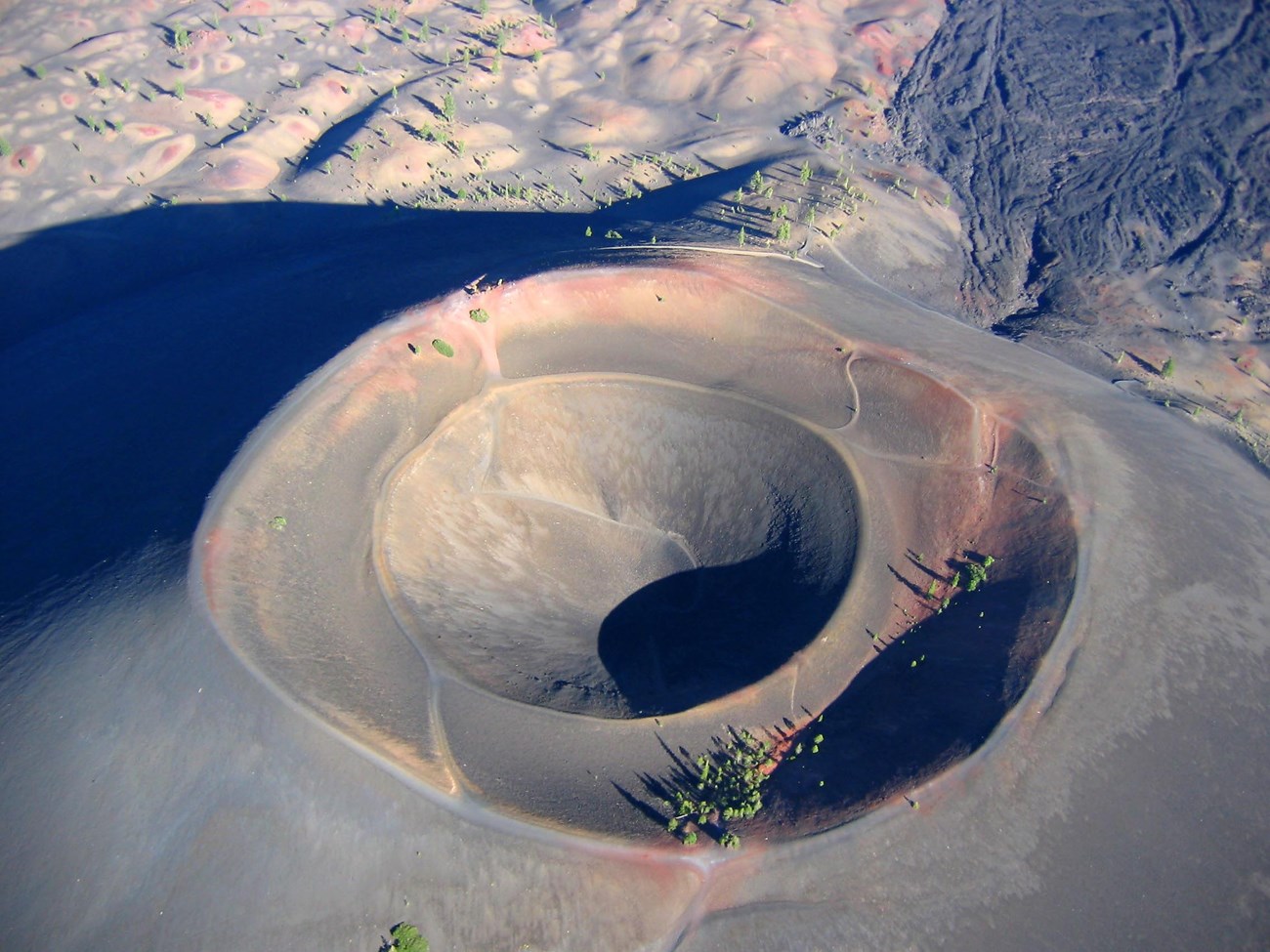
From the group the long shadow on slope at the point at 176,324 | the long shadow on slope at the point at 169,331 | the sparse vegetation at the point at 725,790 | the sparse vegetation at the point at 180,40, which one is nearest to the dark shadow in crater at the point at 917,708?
the sparse vegetation at the point at 725,790

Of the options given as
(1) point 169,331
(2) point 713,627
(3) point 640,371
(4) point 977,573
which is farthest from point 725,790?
(1) point 169,331

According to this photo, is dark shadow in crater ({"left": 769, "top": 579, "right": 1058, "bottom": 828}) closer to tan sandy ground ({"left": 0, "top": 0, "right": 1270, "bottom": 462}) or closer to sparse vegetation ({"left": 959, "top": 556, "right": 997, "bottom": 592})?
sparse vegetation ({"left": 959, "top": 556, "right": 997, "bottom": 592})

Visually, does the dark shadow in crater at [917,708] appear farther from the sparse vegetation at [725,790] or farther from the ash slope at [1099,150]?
A: the ash slope at [1099,150]

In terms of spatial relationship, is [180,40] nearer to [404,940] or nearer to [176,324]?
[176,324]

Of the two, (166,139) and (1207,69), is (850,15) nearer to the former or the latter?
(1207,69)

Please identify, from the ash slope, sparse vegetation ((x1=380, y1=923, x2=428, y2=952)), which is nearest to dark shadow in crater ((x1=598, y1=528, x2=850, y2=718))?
sparse vegetation ((x1=380, y1=923, x2=428, y2=952))

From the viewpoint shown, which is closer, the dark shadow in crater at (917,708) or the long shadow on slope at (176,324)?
the dark shadow in crater at (917,708)
